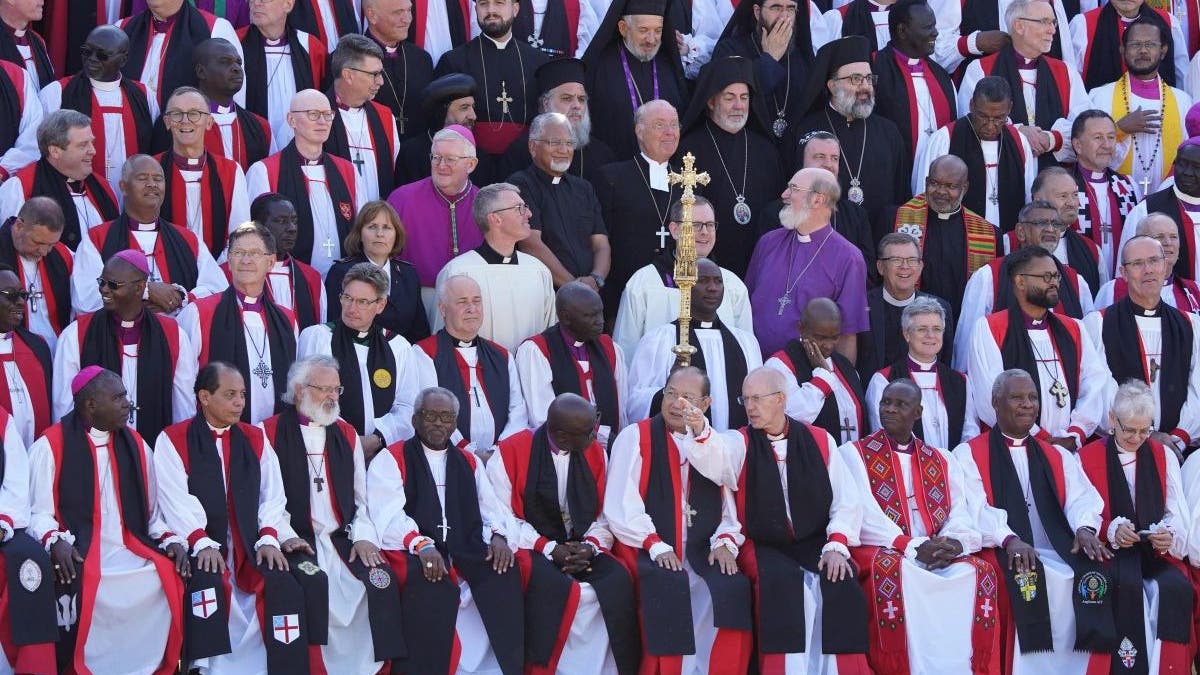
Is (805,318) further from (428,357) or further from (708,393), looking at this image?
(428,357)

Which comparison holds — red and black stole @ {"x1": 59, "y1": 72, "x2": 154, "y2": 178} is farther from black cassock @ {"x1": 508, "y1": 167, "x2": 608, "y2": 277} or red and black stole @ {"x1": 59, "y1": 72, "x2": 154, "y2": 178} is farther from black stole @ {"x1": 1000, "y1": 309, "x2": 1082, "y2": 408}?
black stole @ {"x1": 1000, "y1": 309, "x2": 1082, "y2": 408}

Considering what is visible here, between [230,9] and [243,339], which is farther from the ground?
[230,9]

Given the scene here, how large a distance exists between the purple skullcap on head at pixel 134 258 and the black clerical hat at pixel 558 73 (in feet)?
9.67

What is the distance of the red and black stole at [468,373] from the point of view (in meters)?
11.0

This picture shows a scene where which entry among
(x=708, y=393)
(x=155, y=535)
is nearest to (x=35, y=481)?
(x=155, y=535)

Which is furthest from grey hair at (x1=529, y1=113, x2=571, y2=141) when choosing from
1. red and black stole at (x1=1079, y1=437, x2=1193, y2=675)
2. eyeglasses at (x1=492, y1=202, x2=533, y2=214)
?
red and black stole at (x1=1079, y1=437, x2=1193, y2=675)

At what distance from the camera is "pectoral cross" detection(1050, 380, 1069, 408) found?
37.9 feet

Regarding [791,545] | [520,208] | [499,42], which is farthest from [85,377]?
[499,42]

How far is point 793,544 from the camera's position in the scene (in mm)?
10617

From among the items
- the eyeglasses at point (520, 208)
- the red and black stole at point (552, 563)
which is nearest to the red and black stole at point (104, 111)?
the eyeglasses at point (520, 208)

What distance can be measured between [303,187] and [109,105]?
1168mm

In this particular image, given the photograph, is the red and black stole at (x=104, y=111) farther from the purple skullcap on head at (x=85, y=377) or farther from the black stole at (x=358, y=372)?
the purple skullcap on head at (x=85, y=377)

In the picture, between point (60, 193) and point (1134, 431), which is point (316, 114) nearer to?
point (60, 193)

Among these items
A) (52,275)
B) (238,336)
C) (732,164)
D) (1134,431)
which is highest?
(732,164)
